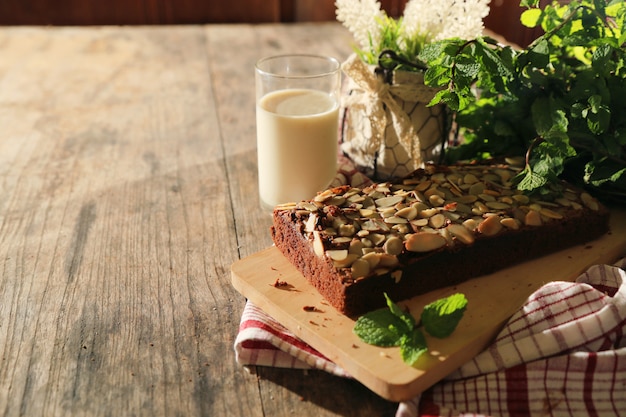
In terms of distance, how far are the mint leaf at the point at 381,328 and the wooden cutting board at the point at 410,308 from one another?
0.01 metres

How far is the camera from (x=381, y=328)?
35.3 inches

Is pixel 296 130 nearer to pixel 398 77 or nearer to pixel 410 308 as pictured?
pixel 398 77

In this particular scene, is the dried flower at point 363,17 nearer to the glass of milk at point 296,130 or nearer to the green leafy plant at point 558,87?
the glass of milk at point 296,130

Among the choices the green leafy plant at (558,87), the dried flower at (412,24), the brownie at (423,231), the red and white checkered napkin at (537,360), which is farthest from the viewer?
the dried flower at (412,24)

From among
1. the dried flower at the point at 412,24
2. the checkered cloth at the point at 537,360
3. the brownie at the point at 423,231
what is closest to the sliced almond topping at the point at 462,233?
the brownie at the point at 423,231

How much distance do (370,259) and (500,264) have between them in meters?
0.26

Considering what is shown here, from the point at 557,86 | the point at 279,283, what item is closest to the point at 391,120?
the point at 557,86

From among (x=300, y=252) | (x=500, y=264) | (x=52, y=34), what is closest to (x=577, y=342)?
(x=500, y=264)

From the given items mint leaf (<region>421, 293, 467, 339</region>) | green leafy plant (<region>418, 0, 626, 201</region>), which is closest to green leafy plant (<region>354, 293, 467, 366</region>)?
mint leaf (<region>421, 293, 467, 339</region>)

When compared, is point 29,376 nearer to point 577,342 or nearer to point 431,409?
point 431,409

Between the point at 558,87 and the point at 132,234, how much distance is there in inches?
34.1

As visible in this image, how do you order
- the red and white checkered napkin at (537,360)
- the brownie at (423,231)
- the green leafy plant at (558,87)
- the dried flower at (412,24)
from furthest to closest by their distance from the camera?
the dried flower at (412,24) < the green leafy plant at (558,87) < the brownie at (423,231) < the red and white checkered napkin at (537,360)

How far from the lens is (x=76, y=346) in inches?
37.6

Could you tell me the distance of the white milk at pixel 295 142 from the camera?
1249 mm
